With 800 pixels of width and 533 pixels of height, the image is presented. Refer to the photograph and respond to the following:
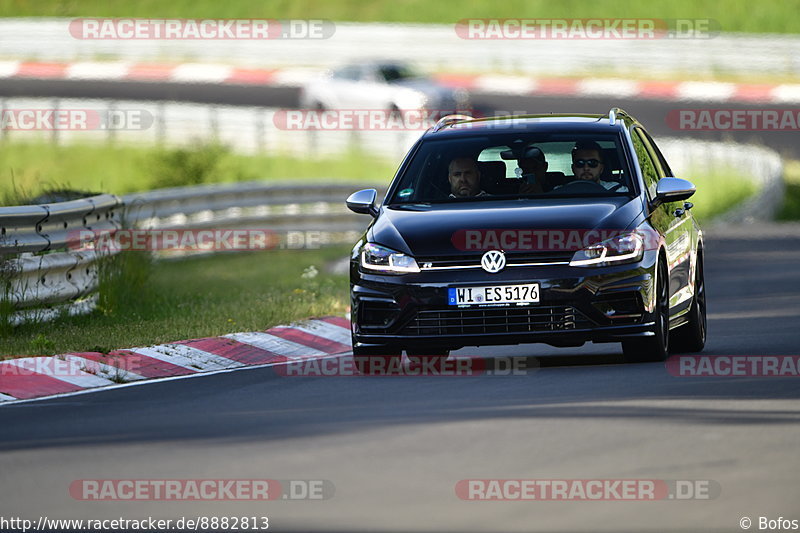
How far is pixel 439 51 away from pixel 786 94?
34.0 feet

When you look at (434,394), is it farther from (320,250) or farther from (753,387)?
(320,250)

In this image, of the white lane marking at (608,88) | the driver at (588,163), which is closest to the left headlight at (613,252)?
the driver at (588,163)

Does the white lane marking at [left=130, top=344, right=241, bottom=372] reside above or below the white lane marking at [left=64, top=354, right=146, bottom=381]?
below

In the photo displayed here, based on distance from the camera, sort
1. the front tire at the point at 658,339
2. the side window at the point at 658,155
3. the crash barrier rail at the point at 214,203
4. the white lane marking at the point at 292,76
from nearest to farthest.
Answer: the front tire at the point at 658,339
the side window at the point at 658,155
the crash barrier rail at the point at 214,203
the white lane marking at the point at 292,76

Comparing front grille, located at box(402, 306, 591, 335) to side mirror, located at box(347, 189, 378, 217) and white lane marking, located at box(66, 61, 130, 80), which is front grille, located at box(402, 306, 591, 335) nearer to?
side mirror, located at box(347, 189, 378, 217)

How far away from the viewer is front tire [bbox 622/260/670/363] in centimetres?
1057

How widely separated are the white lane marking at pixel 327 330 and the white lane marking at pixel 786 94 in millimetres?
28863

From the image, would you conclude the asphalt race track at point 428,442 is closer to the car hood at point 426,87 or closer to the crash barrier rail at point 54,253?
the crash barrier rail at point 54,253

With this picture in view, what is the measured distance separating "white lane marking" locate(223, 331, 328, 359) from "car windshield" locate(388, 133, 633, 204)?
166 centimetres

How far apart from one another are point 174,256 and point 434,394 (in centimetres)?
1448

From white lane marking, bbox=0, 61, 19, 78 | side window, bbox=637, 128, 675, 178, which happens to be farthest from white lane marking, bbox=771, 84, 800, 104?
side window, bbox=637, 128, 675, 178

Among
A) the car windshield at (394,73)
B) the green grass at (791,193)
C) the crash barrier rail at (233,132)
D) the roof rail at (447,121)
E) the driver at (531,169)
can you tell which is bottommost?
the green grass at (791,193)

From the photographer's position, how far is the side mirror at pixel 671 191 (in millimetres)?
11070

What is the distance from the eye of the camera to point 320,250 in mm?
24812
